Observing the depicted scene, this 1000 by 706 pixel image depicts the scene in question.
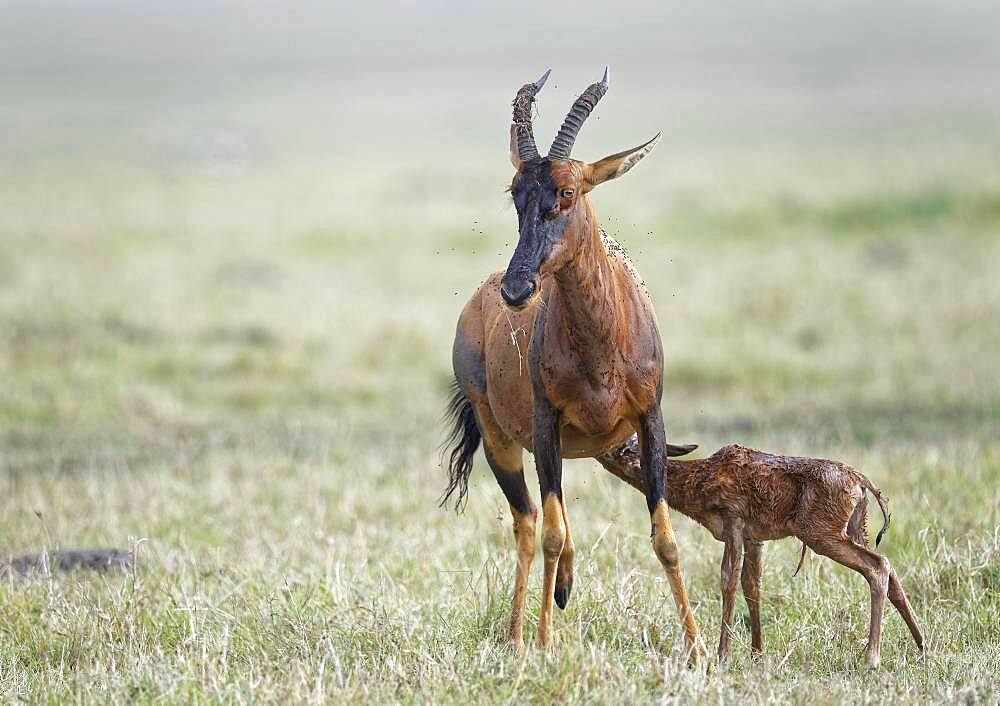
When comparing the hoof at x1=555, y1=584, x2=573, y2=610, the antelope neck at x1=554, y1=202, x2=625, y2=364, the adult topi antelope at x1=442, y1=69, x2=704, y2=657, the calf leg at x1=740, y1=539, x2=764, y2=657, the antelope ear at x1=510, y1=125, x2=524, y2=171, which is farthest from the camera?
the hoof at x1=555, y1=584, x2=573, y2=610

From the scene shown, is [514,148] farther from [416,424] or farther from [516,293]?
[416,424]

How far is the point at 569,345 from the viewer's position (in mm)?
6074

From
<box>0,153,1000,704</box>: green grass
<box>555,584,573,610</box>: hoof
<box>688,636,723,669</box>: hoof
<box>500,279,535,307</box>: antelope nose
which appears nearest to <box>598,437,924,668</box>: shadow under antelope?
<box>688,636,723,669</box>: hoof

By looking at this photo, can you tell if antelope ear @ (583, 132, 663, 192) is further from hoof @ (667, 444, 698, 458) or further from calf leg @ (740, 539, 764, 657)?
calf leg @ (740, 539, 764, 657)

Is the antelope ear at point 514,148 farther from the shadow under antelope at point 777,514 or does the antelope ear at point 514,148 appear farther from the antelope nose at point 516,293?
the shadow under antelope at point 777,514

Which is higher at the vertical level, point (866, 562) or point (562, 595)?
point (866, 562)

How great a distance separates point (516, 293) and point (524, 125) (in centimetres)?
93

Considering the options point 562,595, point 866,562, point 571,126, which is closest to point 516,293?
point 571,126

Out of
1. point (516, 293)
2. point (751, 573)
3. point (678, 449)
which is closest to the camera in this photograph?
point (516, 293)

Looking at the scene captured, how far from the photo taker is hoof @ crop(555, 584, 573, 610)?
663cm

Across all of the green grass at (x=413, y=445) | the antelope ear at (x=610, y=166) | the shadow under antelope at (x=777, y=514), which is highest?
the antelope ear at (x=610, y=166)

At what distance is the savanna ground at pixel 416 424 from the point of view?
20.1 feet

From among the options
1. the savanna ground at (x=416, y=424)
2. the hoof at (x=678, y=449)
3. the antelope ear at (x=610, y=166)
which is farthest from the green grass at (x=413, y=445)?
the antelope ear at (x=610, y=166)

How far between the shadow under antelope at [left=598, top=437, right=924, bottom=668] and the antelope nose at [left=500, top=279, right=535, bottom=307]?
1352mm
